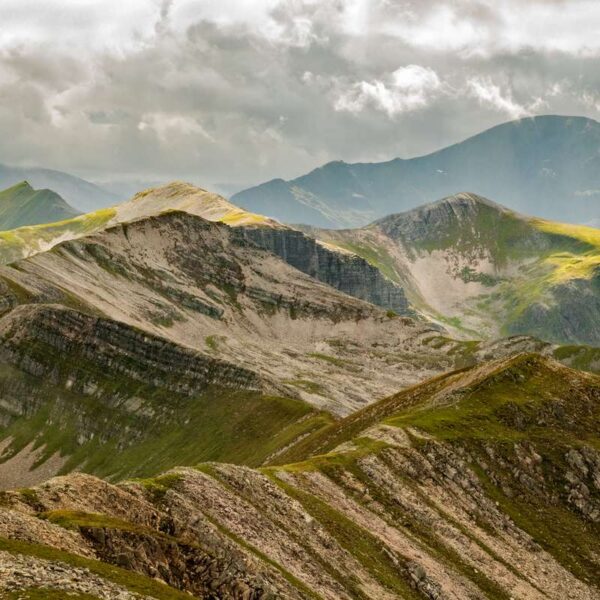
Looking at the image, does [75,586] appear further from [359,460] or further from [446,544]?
[359,460]

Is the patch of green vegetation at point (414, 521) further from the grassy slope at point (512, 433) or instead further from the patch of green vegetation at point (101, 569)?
the patch of green vegetation at point (101, 569)

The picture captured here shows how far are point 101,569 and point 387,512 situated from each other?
45633mm

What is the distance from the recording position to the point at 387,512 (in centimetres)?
7875

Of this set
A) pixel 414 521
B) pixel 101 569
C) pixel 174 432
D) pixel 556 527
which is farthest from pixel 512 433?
pixel 174 432

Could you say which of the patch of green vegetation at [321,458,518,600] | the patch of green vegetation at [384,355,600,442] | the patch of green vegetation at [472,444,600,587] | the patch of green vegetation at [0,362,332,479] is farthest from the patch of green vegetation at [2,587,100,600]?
the patch of green vegetation at [0,362,332,479]

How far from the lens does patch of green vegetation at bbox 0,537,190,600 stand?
122 feet

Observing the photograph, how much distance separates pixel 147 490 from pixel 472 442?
5438 centimetres

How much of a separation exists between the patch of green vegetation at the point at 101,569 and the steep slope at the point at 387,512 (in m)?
0.13

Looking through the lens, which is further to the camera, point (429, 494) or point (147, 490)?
point (429, 494)

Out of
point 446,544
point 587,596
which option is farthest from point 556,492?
point 446,544

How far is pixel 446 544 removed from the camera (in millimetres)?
76688

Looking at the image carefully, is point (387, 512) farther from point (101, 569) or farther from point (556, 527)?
point (101, 569)

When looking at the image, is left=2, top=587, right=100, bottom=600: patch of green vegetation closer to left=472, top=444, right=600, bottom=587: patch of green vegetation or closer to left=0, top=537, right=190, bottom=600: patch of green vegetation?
left=0, top=537, right=190, bottom=600: patch of green vegetation

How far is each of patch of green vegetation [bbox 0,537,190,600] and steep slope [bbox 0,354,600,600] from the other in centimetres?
13
